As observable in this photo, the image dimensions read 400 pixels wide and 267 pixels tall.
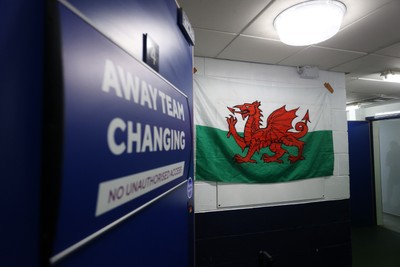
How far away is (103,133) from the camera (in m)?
0.48

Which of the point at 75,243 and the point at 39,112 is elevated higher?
the point at 39,112

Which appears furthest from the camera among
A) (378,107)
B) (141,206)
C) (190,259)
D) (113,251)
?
(378,107)

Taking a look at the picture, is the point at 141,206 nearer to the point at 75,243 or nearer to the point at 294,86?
the point at 75,243

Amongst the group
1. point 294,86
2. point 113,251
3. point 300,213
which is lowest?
point 300,213

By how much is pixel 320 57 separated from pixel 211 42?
1.18 m

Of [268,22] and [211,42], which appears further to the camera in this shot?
[211,42]

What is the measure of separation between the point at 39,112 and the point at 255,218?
7.66ft

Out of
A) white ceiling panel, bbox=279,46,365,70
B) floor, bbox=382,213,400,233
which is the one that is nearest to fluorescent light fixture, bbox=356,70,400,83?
white ceiling panel, bbox=279,46,365,70

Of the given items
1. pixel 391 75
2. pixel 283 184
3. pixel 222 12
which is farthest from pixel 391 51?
pixel 222 12

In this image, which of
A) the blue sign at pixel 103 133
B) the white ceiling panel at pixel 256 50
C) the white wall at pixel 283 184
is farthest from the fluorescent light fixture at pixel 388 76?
the blue sign at pixel 103 133

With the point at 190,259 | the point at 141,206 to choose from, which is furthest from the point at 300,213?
the point at 141,206

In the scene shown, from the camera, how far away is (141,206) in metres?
0.64

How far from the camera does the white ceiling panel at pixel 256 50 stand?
6.47 ft

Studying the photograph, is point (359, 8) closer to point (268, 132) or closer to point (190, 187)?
point (268, 132)
